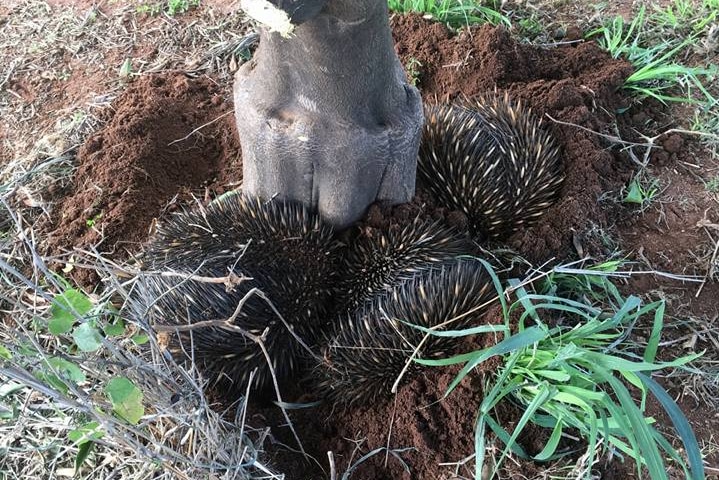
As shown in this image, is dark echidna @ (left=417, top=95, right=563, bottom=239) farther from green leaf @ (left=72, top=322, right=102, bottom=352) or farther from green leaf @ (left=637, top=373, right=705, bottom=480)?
green leaf @ (left=72, top=322, right=102, bottom=352)

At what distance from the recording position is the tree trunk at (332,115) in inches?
58.9

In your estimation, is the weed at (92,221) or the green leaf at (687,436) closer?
the green leaf at (687,436)

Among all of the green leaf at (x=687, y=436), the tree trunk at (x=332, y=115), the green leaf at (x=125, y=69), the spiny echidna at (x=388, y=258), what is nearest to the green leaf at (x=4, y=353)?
the tree trunk at (x=332, y=115)

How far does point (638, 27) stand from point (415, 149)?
1731 mm

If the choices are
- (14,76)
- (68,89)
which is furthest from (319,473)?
(14,76)

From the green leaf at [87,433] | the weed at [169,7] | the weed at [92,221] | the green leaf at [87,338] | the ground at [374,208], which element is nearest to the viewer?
the green leaf at [87,338]

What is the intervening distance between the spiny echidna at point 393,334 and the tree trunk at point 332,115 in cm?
32

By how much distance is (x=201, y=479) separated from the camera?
1521 millimetres

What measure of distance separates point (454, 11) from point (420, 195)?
128 cm

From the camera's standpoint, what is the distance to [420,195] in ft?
7.22

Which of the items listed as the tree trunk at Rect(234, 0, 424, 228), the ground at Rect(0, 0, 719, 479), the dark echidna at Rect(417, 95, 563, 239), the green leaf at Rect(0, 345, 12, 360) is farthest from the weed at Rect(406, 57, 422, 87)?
the green leaf at Rect(0, 345, 12, 360)

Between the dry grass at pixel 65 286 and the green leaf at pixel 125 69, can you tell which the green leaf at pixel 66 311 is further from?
the green leaf at pixel 125 69

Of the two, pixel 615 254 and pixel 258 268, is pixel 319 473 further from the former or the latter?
pixel 615 254

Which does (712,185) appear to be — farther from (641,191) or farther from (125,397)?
(125,397)
